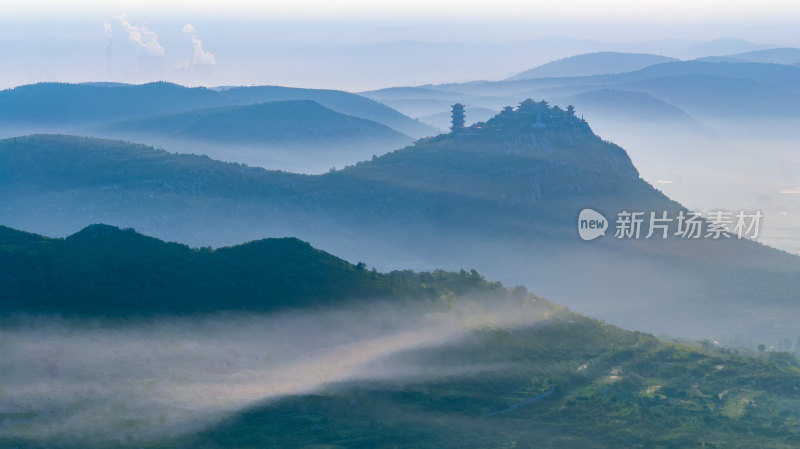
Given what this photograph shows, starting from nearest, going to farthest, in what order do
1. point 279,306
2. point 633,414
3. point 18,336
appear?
point 18,336
point 633,414
point 279,306

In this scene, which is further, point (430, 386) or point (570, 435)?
point (430, 386)

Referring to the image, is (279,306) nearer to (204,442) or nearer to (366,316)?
(366,316)

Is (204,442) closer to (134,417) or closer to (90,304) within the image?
(134,417)

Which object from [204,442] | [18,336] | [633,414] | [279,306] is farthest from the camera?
[279,306]

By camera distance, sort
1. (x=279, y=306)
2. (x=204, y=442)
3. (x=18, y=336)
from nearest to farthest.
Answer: (x=204, y=442) < (x=18, y=336) < (x=279, y=306)

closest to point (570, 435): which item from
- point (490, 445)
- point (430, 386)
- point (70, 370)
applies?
point (490, 445)

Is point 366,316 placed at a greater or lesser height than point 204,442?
greater

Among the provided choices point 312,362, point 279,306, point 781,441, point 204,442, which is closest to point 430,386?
point 312,362

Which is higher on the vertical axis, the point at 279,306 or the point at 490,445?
the point at 279,306

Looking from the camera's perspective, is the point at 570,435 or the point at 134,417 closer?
the point at 134,417
